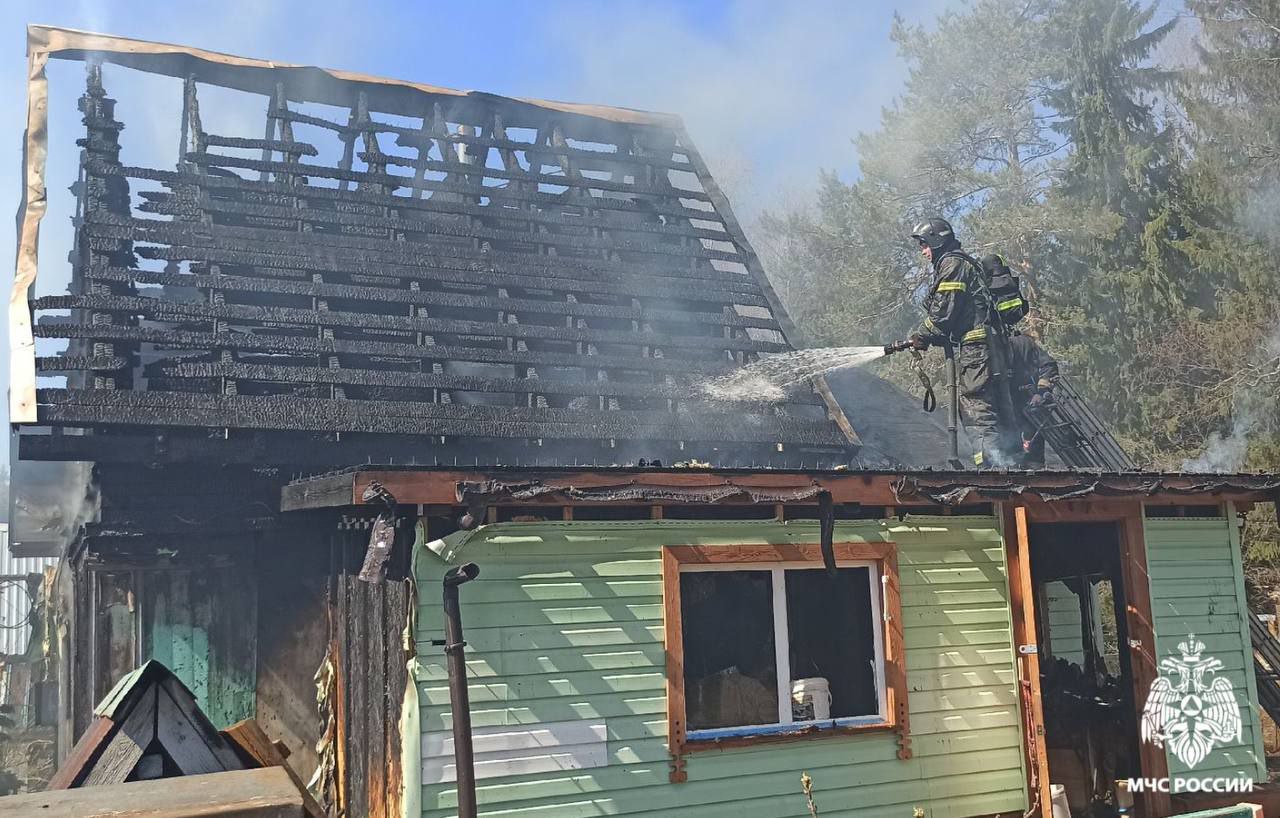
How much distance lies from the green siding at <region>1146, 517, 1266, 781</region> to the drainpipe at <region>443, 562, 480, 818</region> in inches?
217

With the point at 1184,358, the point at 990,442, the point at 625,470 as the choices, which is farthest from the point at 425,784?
the point at 1184,358

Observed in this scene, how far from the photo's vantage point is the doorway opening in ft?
28.0

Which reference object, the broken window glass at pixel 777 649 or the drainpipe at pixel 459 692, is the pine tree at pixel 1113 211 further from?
the drainpipe at pixel 459 692

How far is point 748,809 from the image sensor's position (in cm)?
684

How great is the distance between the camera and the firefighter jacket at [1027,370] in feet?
32.5

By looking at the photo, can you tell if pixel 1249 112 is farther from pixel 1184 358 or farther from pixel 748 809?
pixel 748 809

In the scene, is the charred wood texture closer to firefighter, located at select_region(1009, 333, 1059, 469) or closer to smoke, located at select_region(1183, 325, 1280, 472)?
firefighter, located at select_region(1009, 333, 1059, 469)

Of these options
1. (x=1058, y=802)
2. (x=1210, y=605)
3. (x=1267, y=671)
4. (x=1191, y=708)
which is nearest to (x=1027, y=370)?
(x=1210, y=605)

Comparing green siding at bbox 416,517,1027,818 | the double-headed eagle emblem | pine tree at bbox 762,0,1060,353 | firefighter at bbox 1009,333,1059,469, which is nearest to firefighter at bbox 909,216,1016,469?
firefighter at bbox 1009,333,1059,469

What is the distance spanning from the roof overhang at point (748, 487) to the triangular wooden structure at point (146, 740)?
129 inches

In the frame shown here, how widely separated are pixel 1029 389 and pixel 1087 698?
2.85 metres

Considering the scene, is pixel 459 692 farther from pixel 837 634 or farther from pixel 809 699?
pixel 837 634

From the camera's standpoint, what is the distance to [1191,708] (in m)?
8.24

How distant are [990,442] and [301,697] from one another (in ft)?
21.3
